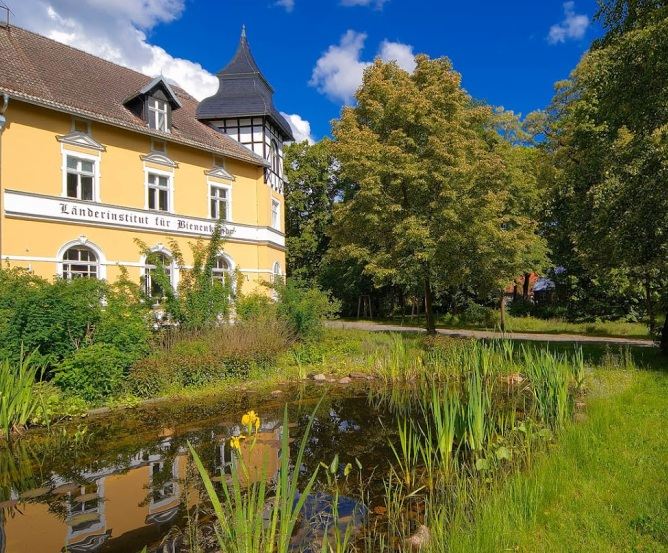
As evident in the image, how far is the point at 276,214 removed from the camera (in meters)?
24.6

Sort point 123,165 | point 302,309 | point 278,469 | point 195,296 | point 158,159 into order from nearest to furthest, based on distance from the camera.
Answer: point 278,469 → point 195,296 → point 302,309 → point 123,165 → point 158,159

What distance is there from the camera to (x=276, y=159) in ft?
81.2

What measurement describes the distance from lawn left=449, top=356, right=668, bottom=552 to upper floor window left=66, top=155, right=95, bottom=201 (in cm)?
1683

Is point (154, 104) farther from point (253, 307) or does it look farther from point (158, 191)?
point (253, 307)

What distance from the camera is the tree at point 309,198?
37281mm

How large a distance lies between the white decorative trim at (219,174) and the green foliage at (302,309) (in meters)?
8.74

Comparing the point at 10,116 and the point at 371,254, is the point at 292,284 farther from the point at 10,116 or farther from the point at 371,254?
the point at 10,116

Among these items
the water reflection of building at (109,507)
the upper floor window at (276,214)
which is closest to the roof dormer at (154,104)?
the upper floor window at (276,214)

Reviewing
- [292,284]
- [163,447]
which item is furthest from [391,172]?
[163,447]

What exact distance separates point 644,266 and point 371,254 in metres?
7.90

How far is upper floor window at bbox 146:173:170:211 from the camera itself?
748 inches

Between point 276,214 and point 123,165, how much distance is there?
8.31 m

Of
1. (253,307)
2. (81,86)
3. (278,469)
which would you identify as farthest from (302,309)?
(81,86)

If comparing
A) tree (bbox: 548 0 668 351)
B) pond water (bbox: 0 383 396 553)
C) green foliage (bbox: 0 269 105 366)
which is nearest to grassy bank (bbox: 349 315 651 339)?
tree (bbox: 548 0 668 351)
